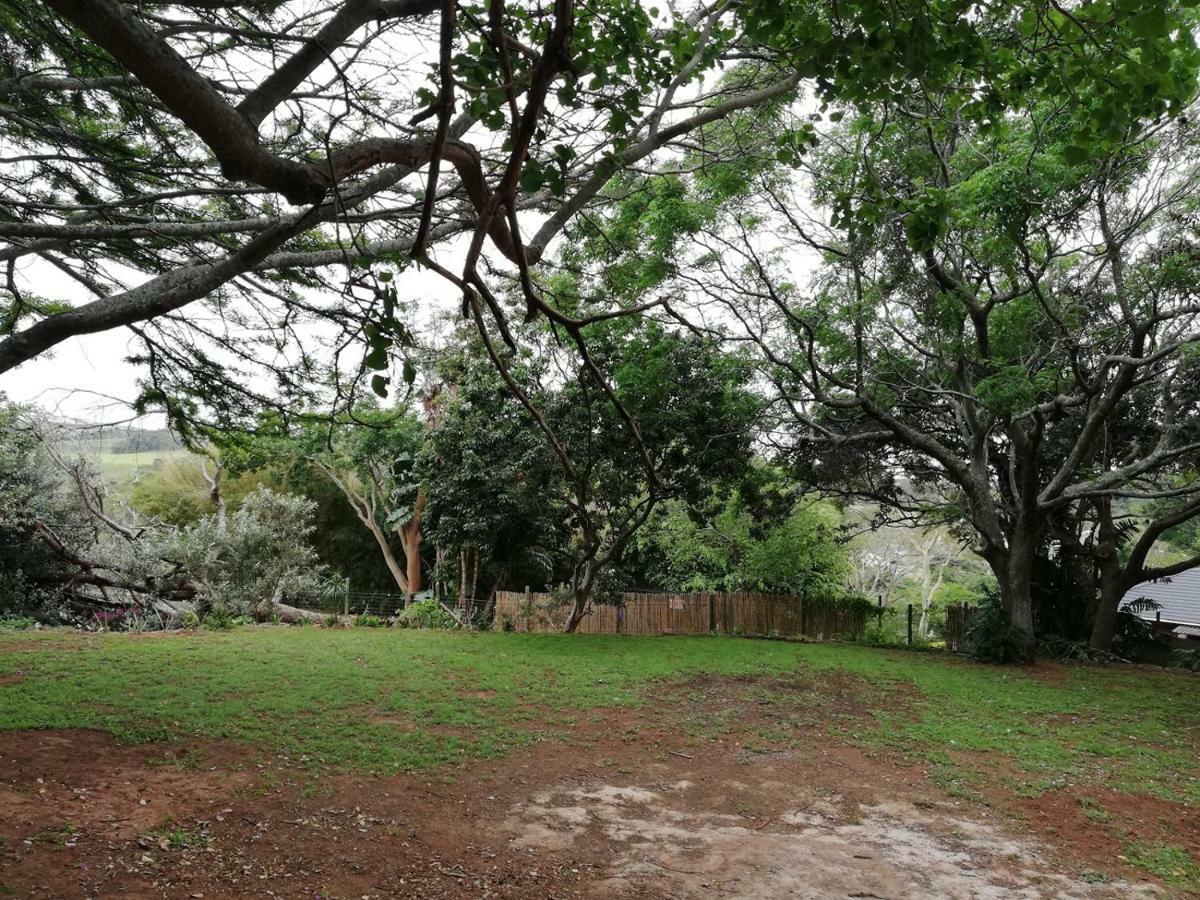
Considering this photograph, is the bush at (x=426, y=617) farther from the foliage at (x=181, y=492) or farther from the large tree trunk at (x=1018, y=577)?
the large tree trunk at (x=1018, y=577)

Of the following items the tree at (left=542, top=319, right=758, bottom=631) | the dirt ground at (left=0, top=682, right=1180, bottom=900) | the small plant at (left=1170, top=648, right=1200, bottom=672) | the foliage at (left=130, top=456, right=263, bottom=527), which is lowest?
the dirt ground at (left=0, top=682, right=1180, bottom=900)

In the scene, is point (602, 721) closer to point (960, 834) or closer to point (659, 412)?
point (960, 834)

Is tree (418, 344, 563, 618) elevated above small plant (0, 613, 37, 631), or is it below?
above

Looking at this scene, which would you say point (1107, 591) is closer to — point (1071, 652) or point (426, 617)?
point (1071, 652)

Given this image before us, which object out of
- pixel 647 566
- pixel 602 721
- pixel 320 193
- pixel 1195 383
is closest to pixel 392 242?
pixel 320 193

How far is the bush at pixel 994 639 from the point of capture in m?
12.7

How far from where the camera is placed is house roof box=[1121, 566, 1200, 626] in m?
21.8

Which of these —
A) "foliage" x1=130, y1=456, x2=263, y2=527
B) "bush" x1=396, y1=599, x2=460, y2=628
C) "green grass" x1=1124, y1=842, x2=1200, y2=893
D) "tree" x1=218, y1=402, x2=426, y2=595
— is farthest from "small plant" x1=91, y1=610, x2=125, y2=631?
"green grass" x1=1124, y1=842, x2=1200, y2=893

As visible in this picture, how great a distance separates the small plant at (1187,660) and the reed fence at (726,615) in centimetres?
531

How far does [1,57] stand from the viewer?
195 inches

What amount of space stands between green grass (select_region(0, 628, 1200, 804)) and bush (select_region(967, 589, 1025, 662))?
1.63 ft

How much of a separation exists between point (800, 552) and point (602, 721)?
1032 cm

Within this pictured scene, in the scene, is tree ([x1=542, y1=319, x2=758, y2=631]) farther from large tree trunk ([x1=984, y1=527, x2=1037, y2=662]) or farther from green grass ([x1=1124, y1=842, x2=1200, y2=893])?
green grass ([x1=1124, y1=842, x2=1200, y2=893])

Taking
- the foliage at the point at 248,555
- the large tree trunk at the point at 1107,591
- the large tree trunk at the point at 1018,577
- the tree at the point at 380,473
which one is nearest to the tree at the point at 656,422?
the tree at the point at 380,473
